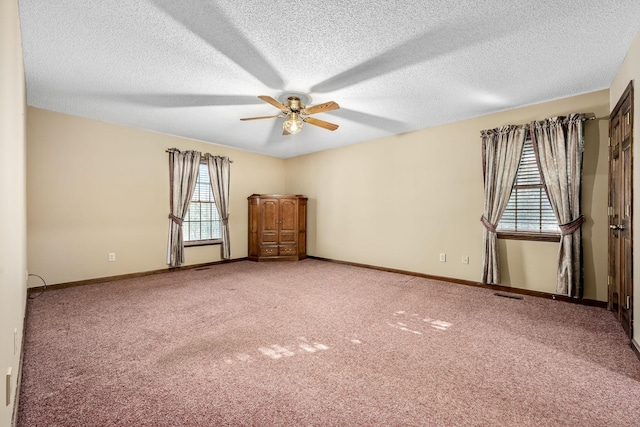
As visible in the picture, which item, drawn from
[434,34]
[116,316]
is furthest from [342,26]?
[116,316]

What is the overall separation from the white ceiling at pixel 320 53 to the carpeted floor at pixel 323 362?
2556 mm

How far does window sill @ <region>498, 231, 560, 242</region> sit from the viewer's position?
11.8ft

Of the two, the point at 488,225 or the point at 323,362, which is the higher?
the point at 488,225

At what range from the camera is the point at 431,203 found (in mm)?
4734

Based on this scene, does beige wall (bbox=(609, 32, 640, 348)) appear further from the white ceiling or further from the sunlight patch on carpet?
the sunlight patch on carpet

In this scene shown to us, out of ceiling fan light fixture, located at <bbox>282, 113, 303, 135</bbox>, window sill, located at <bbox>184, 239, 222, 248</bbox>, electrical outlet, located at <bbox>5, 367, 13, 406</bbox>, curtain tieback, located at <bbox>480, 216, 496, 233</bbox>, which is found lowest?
electrical outlet, located at <bbox>5, 367, 13, 406</bbox>

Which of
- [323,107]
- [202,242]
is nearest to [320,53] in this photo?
[323,107]

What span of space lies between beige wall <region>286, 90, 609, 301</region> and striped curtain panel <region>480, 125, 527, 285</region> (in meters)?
0.17

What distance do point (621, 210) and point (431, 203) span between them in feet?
7.40

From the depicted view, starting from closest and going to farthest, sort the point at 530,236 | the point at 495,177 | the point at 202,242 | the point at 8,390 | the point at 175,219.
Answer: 1. the point at 8,390
2. the point at 530,236
3. the point at 495,177
4. the point at 175,219
5. the point at 202,242

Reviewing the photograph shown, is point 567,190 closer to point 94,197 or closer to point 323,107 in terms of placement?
point 323,107

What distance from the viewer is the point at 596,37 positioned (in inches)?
93.1

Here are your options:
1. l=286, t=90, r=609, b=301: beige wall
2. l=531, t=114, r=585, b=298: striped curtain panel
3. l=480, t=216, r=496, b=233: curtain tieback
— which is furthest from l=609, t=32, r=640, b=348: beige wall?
l=480, t=216, r=496, b=233: curtain tieback

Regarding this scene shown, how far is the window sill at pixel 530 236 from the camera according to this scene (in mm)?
3591
